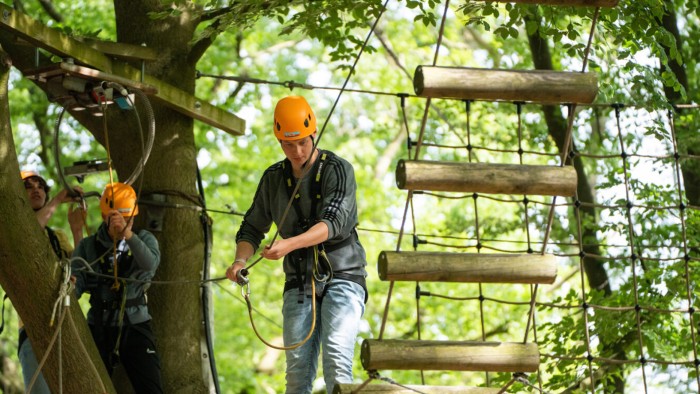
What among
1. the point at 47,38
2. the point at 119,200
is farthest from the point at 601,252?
the point at 47,38

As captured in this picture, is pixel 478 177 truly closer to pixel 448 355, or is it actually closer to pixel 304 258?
pixel 448 355

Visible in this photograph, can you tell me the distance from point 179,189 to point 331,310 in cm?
216

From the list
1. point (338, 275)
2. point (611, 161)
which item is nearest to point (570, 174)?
point (338, 275)

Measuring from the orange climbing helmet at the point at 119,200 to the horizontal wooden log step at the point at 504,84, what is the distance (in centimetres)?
211

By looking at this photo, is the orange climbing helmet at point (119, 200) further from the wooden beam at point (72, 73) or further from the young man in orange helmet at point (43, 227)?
the wooden beam at point (72, 73)

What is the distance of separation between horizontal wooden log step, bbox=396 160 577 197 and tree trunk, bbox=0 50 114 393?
1.79 m

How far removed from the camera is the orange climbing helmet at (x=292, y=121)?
162 inches

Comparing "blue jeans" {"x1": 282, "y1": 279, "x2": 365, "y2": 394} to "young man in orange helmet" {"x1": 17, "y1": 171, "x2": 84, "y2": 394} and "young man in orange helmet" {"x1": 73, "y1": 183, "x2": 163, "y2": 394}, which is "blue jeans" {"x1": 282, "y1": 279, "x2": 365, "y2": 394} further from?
"young man in orange helmet" {"x1": 17, "y1": 171, "x2": 84, "y2": 394}

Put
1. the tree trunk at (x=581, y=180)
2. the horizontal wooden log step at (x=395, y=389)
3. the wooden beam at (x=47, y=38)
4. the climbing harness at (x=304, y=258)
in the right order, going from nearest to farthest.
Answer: the horizontal wooden log step at (x=395, y=389), the climbing harness at (x=304, y=258), the wooden beam at (x=47, y=38), the tree trunk at (x=581, y=180)

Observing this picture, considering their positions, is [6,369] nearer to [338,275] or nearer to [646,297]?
[646,297]

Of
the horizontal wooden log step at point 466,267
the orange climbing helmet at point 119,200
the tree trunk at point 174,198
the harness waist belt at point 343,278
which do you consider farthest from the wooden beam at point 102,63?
the horizontal wooden log step at point 466,267

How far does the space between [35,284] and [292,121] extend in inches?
56.1

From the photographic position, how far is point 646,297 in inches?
270

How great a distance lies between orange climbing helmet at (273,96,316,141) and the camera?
4105mm
